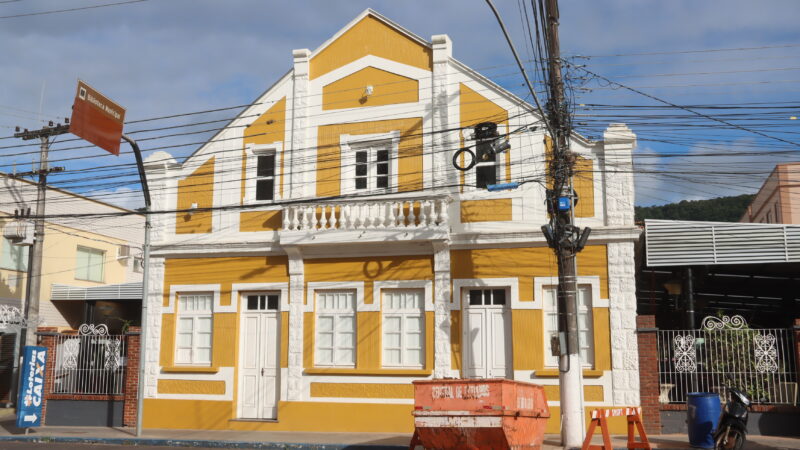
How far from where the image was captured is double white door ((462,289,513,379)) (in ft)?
57.1

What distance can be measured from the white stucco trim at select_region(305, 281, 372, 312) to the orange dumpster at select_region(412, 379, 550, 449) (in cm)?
608

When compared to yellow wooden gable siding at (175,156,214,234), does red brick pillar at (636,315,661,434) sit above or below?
below

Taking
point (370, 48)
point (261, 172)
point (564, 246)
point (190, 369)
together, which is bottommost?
point (190, 369)

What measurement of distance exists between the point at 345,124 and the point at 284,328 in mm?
5318

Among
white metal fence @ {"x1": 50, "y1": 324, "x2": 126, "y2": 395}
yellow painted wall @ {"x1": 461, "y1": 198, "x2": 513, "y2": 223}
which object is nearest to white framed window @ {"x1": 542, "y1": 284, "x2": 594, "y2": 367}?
yellow painted wall @ {"x1": 461, "y1": 198, "x2": 513, "y2": 223}

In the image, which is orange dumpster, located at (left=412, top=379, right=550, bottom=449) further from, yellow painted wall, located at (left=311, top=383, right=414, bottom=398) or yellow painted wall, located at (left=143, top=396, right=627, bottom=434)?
yellow painted wall, located at (left=311, top=383, right=414, bottom=398)

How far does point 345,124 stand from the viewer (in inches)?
762

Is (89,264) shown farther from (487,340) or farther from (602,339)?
(602,339)

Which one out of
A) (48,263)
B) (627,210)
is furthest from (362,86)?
(48,263)

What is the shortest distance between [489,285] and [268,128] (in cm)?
714

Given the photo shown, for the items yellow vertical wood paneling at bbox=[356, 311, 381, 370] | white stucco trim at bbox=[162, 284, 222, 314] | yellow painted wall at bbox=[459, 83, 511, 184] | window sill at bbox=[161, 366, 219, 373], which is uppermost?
yellow painted wall at bbox=[459, 83, 511, 184]

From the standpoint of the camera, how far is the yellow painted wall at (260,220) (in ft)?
63.1

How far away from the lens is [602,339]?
16.7 meters

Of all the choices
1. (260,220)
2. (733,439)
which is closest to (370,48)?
(260,220)
